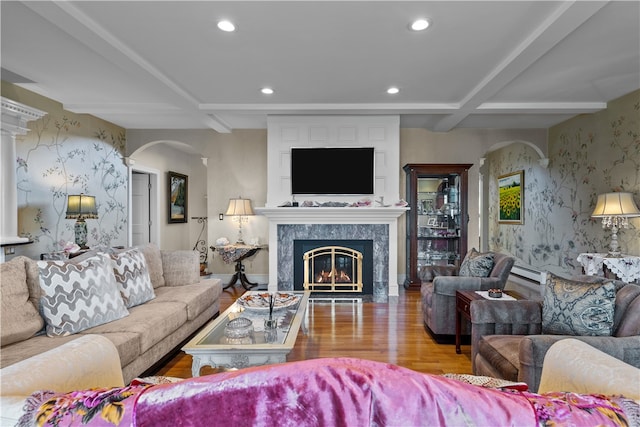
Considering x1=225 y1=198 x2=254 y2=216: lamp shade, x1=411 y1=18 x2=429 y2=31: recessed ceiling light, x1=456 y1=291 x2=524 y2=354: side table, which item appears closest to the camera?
x1=411 y1=18 x2=429 y2=31: recessed ceiling light

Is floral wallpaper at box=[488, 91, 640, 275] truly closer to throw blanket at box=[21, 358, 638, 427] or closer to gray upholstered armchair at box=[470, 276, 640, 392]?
gray upholstered armchair at box=[470, 276, 640, 392]

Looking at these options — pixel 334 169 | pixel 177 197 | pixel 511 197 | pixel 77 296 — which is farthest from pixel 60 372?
pixel 511 197

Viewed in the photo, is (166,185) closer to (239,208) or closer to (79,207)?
(239,208)

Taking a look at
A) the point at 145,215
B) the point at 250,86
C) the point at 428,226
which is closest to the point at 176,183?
the point at 145,215

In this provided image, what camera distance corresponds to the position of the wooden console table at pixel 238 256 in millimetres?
5059

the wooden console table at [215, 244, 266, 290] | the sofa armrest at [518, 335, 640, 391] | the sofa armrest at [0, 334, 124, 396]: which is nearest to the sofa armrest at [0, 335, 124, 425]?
the sofa armrest at [0, 334, 124, 396]

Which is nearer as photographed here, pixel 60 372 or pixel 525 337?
pixel 60 372

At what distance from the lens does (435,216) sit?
5.44 metres

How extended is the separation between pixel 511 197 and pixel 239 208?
5057 mm

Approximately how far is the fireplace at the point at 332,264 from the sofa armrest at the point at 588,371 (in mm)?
3776

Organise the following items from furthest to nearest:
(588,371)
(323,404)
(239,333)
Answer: (239,333), (588,371), (323,404)

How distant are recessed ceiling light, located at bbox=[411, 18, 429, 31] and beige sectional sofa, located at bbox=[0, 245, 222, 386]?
274 centimetres

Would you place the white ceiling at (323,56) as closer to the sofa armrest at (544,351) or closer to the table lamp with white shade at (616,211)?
the table lamp with white shade at (616,211)

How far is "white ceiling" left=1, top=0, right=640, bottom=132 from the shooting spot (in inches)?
90.2
